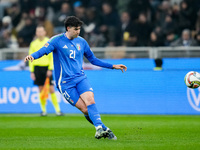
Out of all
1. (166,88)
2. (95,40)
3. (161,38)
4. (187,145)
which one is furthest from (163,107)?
(187,145)

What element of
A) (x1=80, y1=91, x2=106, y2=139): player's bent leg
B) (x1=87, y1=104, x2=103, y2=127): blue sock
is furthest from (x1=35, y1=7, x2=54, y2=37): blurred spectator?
(x1=87, y1=104, x2=103, y2=127): blue sock

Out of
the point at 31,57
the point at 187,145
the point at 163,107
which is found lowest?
the point at 163,107

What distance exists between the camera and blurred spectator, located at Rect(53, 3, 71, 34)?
19688 mm

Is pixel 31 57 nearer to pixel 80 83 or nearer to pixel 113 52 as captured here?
pixel 80 83

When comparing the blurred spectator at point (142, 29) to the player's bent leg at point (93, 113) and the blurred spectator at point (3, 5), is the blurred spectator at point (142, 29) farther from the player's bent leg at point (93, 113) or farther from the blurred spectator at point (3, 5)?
the player's bent leg at point (93, 113)

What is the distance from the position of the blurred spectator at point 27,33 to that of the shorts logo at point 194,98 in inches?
345

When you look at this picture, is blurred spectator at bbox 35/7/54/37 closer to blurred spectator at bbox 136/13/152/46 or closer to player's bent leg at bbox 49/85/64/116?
blurred spectator at bbox 136/13/152/46

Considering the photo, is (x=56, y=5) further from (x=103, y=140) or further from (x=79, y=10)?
(x=103, y=140)

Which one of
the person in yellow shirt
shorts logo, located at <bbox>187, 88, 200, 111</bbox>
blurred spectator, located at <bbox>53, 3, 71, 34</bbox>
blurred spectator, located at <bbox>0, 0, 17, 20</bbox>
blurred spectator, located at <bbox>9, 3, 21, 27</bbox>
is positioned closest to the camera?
shorts logo, located at <bbox>187, 88, 200, 111</bbox>

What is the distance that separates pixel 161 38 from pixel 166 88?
12.2ft

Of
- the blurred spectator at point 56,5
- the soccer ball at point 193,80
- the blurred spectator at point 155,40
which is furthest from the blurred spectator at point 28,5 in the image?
the soccer ball at point 193,80

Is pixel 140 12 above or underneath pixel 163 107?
above

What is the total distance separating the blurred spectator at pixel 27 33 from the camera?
806 inches

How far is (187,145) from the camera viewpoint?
7629 mm
